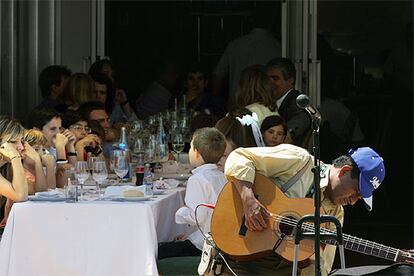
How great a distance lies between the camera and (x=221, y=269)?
4.26 metres

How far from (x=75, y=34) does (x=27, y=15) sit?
2.13ft

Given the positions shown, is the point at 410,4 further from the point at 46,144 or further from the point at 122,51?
the point at 46,144

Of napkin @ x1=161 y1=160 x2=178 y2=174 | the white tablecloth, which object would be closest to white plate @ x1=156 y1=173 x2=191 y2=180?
napkin @ x1=161 y1=160 x2=178 y2=174

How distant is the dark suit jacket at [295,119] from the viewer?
677 cm

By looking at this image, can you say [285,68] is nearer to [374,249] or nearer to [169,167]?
[169,167]

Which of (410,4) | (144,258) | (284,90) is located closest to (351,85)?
(410,4)

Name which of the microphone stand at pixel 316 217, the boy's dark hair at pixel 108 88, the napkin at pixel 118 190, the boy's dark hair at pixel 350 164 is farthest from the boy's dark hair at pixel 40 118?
the microphone stand at pixel 316 217

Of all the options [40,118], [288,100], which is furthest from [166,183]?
[288,100]

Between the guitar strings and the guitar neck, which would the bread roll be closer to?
the guitar strings

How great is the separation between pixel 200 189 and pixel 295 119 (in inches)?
78.4

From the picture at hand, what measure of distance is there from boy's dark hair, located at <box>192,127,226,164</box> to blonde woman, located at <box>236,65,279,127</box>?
4.89 ft

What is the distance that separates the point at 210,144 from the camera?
17.0 feet

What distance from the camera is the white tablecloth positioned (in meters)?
4.74

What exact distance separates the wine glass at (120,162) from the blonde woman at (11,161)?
590mm
